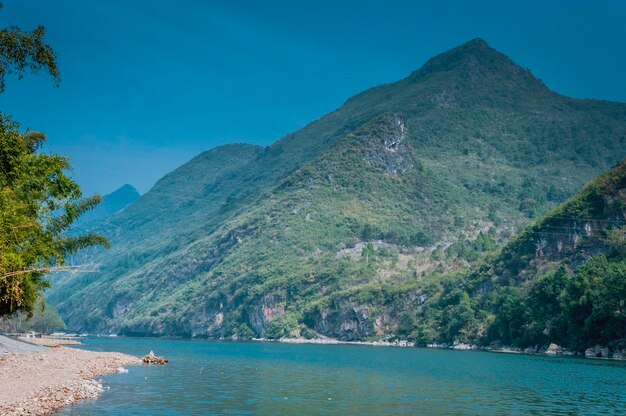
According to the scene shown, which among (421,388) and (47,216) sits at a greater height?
(47,216)

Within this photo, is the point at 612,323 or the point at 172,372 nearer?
the point at 172,372

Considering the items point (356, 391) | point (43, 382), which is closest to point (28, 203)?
point (43, 382)

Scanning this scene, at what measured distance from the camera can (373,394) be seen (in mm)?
54656

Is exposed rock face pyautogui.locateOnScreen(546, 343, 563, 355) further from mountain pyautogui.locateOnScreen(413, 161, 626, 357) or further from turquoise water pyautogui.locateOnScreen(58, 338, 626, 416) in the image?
turquoise water pyautogui.locateOnScreen(58, 338, 626, 416)

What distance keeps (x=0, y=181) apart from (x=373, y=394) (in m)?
33.6

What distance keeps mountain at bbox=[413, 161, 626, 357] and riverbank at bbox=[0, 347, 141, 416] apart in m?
84.4

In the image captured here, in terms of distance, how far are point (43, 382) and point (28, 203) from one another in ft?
47.5

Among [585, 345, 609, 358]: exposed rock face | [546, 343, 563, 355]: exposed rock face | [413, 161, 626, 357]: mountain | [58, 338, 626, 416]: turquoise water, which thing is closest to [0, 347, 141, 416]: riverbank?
[58, 338, 626, 416]: turquoise water

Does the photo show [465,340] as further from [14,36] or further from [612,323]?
[14,36]

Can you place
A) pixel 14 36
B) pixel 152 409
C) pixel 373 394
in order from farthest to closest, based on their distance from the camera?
pixel 373 394 → pixel 152 409 → pixel 14 36

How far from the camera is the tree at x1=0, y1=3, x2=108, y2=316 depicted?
78.2 ft

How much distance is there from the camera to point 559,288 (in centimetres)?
13475

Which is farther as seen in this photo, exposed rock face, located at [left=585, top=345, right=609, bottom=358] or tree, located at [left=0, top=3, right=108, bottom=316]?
exposed rock face, located at [left=585, top=345, right=609, bottom=358]

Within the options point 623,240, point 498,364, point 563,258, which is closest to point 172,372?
point 498,364
